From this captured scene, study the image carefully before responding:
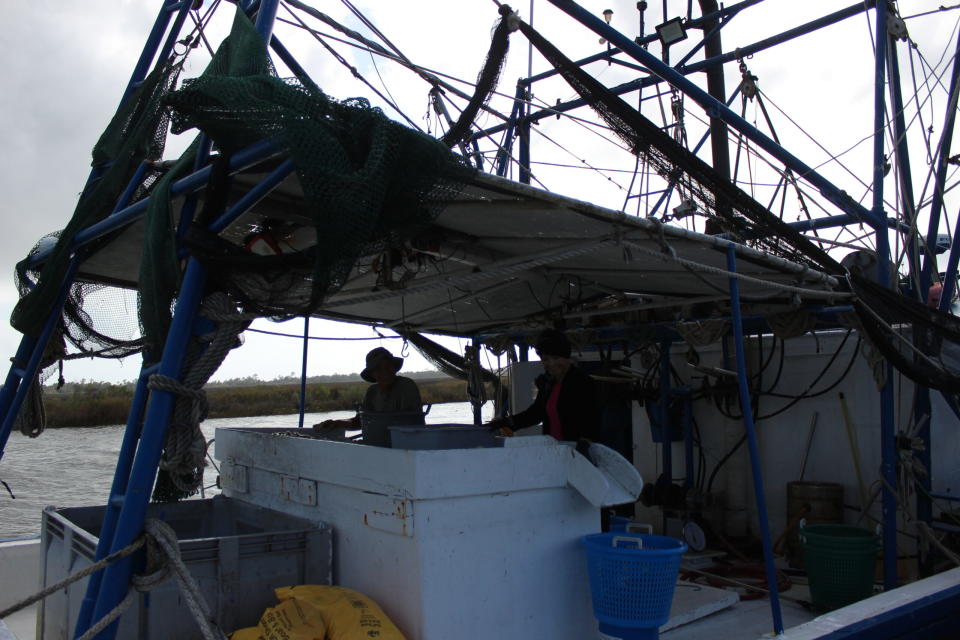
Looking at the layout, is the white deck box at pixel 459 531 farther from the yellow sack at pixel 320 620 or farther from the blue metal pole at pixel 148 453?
the blue metal pole at pixel 148 453

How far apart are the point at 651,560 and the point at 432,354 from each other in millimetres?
4618

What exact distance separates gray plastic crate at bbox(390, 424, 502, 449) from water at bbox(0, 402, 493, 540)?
503cm

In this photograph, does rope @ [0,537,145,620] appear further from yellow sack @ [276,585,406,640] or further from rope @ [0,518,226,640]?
yellow sack @ [276,585,406,640]

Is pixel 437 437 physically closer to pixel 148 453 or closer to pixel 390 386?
pixel 148 453

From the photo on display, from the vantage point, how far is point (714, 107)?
5125 millimetres

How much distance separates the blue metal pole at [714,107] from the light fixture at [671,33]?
159 cm

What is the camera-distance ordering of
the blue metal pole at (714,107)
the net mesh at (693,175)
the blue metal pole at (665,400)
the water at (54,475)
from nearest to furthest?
the net mesh at (693,175) → the blue metal pole at (714,107) → the blue metal pole at (665,400) → the water at (54,475)

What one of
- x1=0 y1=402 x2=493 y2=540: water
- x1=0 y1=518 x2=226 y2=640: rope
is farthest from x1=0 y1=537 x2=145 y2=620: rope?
x1=0 y1=402 x2=493 y2=540: water

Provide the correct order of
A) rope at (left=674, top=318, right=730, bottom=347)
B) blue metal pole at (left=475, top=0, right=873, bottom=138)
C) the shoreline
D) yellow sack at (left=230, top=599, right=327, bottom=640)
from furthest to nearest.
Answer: the shoreline, blue metal pole at (left=475, top=0, right=873, bottom=138), rope at (left=674, top=318, right=730, bottom=347), yellow sack at (left=230, top=599, right=327, bottom=640)

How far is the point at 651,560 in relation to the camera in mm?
2908

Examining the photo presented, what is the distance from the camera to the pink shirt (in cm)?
410

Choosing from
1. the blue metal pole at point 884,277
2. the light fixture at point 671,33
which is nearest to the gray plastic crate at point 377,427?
the blue metal pole at point 884,277

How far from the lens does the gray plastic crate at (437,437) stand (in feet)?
10.2

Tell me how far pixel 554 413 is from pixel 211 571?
2028 mm
